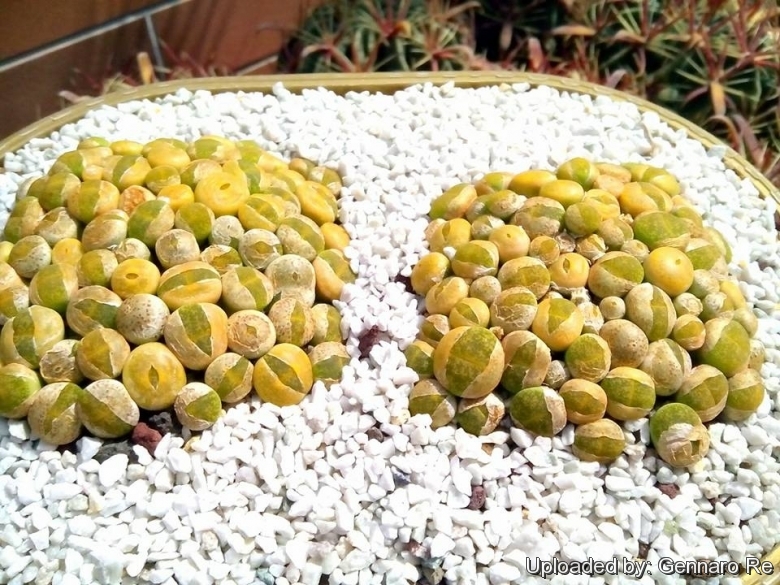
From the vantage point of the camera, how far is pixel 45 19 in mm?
2125

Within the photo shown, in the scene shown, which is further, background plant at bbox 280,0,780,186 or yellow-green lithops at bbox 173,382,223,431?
background plant at bbox 280,0,780,186

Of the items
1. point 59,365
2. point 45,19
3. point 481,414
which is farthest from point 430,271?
point 45,19

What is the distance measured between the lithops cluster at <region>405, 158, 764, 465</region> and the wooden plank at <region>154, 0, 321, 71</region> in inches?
56.9

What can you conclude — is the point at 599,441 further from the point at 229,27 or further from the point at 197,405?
the point at 229,27

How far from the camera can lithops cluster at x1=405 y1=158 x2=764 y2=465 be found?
3.65 ft

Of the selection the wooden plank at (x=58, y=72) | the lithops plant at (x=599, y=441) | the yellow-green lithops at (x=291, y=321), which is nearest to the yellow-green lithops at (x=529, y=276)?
the lithops plant at (x=599, y=441)

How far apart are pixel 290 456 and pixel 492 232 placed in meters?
0.52

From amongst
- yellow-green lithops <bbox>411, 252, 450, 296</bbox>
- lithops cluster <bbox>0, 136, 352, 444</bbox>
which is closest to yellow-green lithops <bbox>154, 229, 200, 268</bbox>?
lithops cluster <bbox>0, 136, 352, 444</bbox>

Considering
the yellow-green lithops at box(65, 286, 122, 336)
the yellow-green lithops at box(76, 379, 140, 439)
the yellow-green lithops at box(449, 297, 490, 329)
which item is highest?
the yellow-green lithops at box(65, 286, 122, 336)

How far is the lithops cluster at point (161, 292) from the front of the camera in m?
1.09

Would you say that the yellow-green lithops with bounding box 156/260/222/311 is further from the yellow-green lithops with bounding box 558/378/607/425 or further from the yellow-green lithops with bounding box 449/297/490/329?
the yellow-green lithops with bounding box 558/378/607/425

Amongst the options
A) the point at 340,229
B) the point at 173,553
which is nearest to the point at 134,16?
the point at 340,229

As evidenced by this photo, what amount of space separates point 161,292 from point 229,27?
168cm

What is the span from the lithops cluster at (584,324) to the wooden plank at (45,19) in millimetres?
1528
